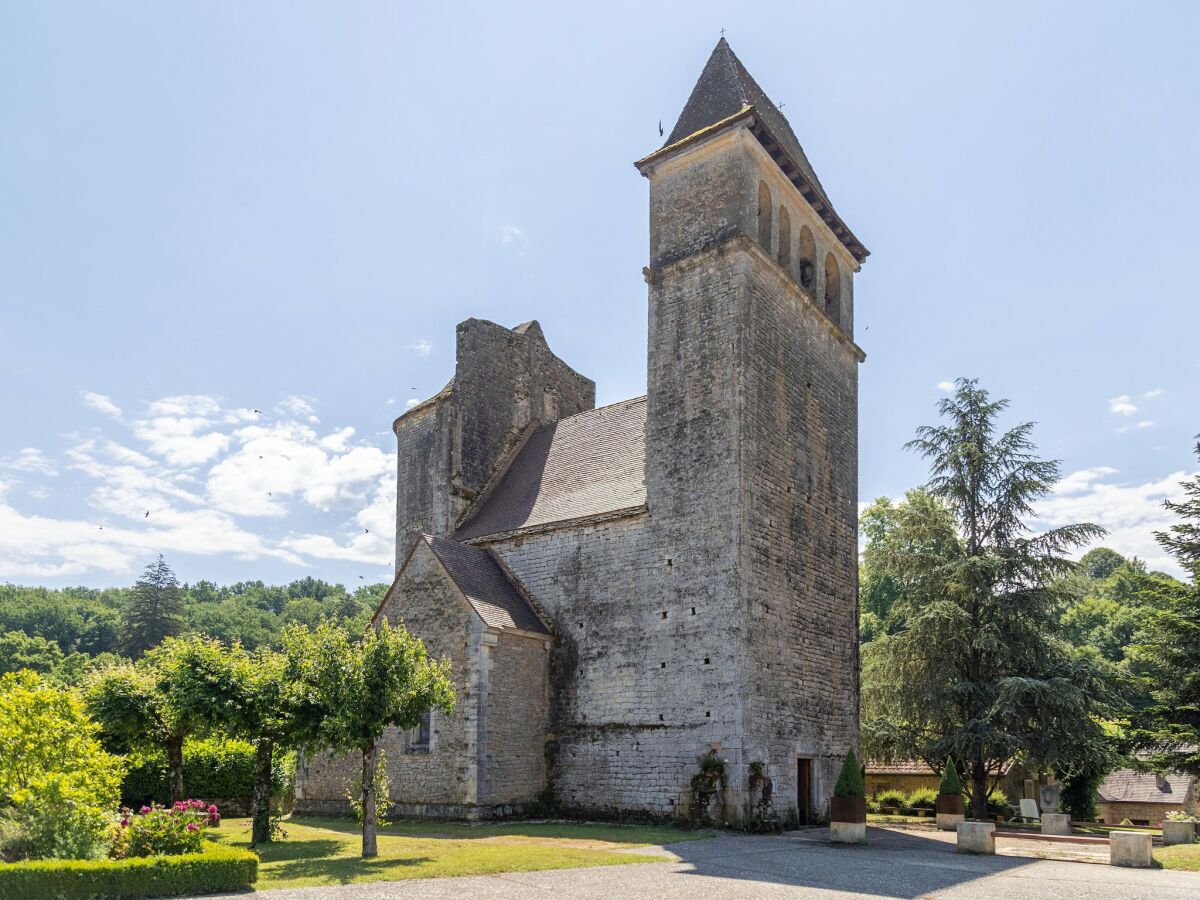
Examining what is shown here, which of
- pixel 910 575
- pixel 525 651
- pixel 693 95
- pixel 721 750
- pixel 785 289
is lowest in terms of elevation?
pixel 721 750

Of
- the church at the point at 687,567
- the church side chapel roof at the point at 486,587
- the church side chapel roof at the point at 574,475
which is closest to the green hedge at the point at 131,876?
the church at the point at 687,567

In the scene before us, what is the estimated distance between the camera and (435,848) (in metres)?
15.0

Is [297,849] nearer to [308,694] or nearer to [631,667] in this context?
[308,694]

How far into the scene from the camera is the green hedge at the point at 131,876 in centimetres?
962

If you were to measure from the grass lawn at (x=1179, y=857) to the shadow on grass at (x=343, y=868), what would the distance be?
1256cm

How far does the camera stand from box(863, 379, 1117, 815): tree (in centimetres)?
2300

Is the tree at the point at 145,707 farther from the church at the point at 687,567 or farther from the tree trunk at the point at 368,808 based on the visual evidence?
the tree trunk at the point at 368,808

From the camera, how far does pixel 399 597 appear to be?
2247 centimetres

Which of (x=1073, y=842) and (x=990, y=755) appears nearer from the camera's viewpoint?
(x=1073, y=842)

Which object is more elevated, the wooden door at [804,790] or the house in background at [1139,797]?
the wooden door at [804,790]

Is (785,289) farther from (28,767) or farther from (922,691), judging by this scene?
(28,767)

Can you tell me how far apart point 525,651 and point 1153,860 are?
520 inches

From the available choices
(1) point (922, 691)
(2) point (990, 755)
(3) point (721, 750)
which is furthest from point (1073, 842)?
(3) point (721, 750)

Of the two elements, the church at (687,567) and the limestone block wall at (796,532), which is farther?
the limestone block wall at (796,532)
